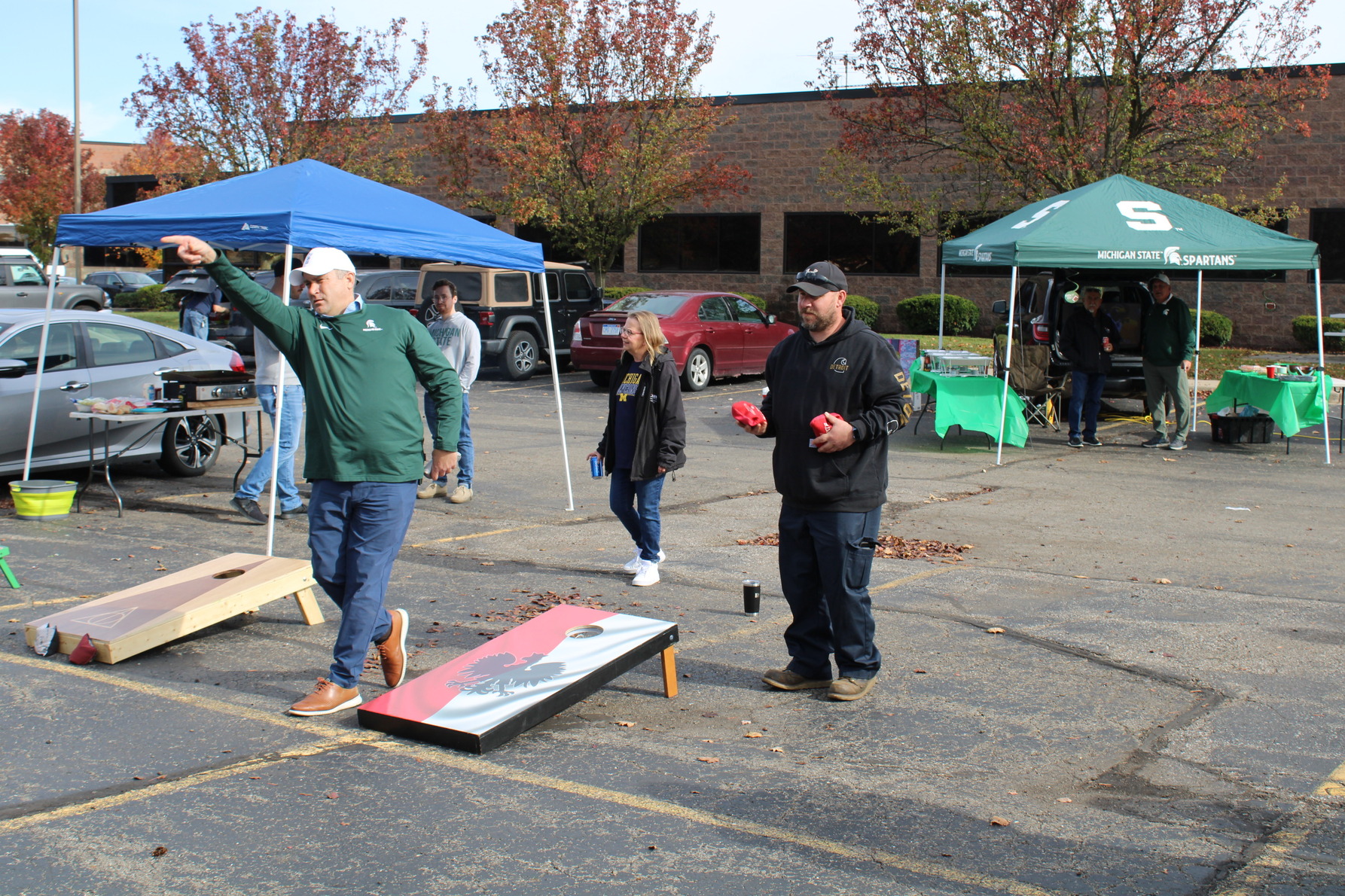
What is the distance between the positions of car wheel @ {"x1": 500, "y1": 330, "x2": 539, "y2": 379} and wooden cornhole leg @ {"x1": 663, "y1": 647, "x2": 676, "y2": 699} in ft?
50.9

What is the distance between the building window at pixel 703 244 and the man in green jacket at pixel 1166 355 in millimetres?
19028

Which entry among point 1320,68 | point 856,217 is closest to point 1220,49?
point 1320,68

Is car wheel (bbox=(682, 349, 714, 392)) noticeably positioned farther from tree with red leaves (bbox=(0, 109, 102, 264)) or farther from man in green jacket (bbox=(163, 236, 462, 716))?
tree with red leaves (bbox=(0, 109, 102, 264))

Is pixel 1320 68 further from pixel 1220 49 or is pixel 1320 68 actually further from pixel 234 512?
pixel 234 512

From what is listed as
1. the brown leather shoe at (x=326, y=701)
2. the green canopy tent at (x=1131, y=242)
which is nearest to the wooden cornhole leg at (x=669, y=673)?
the brown leather shoe at (x=326, y=701)

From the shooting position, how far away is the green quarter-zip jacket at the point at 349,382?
16.7ft

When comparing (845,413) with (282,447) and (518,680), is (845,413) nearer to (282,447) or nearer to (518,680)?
(518,680)

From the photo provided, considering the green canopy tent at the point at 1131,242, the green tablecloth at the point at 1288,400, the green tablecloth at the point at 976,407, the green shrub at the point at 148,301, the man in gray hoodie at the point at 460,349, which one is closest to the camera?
the man in gray hoodie at the point at 460,349

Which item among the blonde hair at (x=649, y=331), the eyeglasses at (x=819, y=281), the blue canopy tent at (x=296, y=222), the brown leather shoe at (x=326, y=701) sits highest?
the blue canopy tent at (x=296, y=222)

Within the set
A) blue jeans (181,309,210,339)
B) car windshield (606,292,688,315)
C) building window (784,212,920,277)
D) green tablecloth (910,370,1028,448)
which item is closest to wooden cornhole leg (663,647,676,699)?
green tablecloth (910,370,1028,448)

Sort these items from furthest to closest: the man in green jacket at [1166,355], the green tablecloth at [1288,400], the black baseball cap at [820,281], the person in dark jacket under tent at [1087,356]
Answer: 1. the person in dark jacket under tent at [1087,356]
2. the man in green jacket at [1166,355]
3. the green tablecloth at [1288,400]
4. the black baseball cap at [820,281]

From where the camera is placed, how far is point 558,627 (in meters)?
5.62

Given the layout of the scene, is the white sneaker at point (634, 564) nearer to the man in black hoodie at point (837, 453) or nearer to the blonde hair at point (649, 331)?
the blonde hair at point (649, 331)

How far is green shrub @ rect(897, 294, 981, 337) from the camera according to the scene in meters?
28.5
